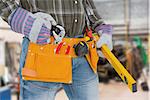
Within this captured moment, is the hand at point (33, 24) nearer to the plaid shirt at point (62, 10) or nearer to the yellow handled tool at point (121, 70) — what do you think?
the plaid shirt at point (62, 10)

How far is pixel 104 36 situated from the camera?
3.19 ft

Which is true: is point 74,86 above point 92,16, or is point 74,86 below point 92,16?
below

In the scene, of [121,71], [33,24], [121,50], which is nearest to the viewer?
[33,24]

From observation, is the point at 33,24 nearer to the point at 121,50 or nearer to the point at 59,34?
the point at 59,34

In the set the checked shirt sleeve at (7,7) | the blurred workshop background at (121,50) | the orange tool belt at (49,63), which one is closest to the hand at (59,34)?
the orange tool belt at (49,63)

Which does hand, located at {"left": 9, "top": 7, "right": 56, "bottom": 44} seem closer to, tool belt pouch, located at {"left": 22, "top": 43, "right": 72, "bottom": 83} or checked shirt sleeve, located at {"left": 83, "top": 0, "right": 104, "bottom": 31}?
tool belt pouch, located at {"left": 22, "top": 43, "right": 72, "bottom": 83}

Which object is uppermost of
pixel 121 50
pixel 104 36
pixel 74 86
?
pixel 104 36

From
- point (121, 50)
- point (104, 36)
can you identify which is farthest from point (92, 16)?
point (121, 50)

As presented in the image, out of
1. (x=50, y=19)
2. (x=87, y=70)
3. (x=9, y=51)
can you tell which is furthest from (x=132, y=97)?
(x=50, y=19)

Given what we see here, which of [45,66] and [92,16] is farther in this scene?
[92,16]

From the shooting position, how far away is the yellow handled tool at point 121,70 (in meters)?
0.90

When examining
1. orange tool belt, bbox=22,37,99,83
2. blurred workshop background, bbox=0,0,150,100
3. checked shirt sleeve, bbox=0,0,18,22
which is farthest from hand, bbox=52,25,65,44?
blurred workshop background, bbox=0,0,150,100

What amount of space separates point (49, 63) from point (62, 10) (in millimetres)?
165

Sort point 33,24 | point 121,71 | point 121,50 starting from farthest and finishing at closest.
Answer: point 121,50 < point 121,71 < point 33,24
